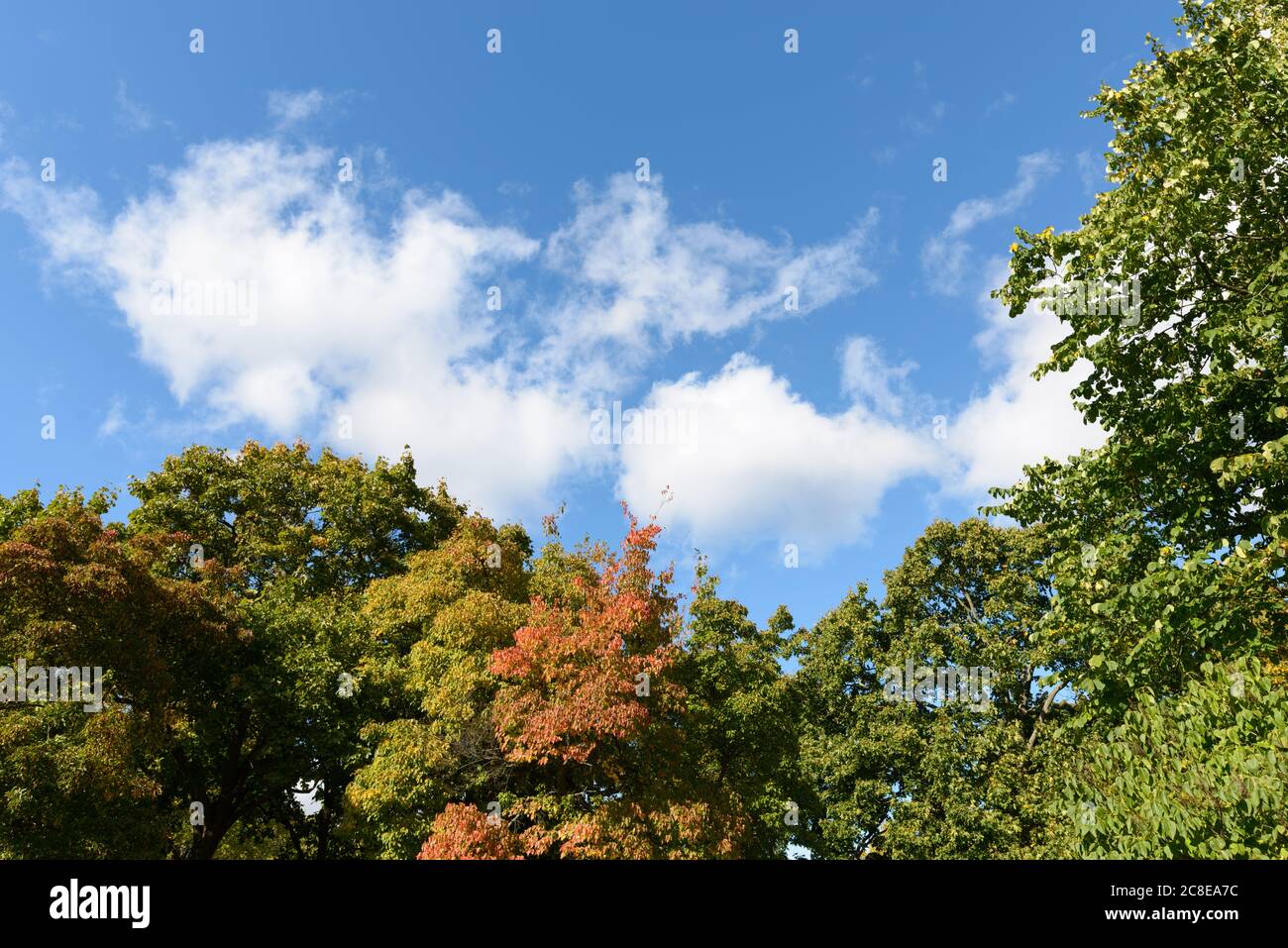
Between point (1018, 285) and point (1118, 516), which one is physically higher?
point (1018, 285)

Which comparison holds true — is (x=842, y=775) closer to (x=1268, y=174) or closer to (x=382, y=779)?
(x=382, y=779)

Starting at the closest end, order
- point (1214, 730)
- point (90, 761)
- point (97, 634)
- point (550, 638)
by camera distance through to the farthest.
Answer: point (1214, 730), point (90, 761), point (97, 634), point (550, 638)

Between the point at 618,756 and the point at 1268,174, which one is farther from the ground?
the point at 1268,174

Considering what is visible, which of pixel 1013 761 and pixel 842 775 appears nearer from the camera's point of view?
pixel 1013 761

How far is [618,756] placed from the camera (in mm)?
17812

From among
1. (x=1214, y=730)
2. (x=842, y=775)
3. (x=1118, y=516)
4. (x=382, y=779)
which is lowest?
(x=842, y=775)

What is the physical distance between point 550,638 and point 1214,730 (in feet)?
39.1

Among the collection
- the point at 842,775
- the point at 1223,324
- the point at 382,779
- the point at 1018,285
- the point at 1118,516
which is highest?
the point at 1018,285

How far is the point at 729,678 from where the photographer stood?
26.3 metres

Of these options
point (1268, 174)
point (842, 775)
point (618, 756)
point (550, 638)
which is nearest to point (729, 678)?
point (842, 775)
